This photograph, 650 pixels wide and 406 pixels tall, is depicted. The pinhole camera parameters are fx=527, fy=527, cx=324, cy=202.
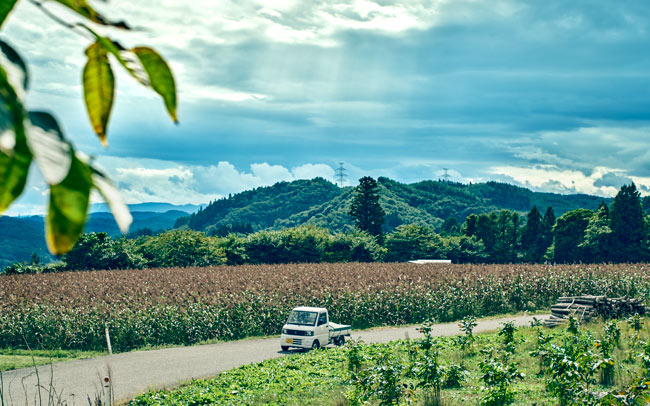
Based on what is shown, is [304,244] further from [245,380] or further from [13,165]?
[13,165]

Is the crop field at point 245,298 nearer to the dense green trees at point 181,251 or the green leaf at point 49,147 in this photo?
the dense green trees at point 181,251

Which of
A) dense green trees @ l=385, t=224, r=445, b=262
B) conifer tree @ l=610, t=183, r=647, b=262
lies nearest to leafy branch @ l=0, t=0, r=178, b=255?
dense green trees @ l=385, t=224, r=445, b=262

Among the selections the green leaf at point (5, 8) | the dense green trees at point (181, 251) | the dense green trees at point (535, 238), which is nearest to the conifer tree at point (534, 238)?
the dense green trees at point (535, 238)

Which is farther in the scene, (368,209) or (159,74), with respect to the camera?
(368,209)

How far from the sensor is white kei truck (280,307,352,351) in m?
15.7

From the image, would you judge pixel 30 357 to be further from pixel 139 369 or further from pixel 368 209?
pixel 368 209

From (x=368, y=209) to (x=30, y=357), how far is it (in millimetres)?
47434

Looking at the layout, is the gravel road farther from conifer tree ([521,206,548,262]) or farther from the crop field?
conifer tree ([521,206,548,262])

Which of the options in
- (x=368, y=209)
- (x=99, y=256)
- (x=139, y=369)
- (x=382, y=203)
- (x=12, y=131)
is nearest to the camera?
(x=12, y=131)

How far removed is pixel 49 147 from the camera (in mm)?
432

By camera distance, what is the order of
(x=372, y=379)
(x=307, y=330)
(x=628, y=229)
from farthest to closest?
(x=628, y=229)
(x=307, y=330)
(x=372, y=379)

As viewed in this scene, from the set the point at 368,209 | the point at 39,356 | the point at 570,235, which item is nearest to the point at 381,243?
the point at 368,209

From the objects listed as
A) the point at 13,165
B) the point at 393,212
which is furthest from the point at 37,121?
the point at 393,212

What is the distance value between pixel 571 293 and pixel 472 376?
19.2 m
